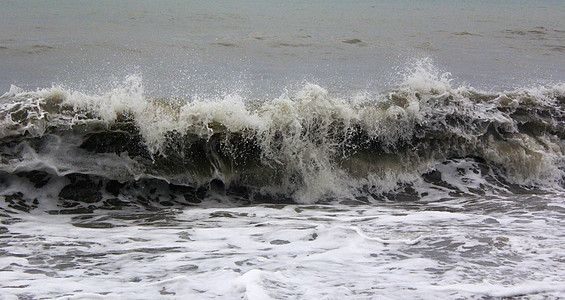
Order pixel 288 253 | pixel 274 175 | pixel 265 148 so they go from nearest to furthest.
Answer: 1. pixel 288 253
2. pixel 274 175
3. pixel 265 148

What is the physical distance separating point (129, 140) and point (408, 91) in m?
3.91

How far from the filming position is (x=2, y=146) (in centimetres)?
604

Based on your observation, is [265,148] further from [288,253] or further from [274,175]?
[288,253]

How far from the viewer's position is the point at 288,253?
4.17 m

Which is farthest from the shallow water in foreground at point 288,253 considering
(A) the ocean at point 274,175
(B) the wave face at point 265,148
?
(B) the wave face at point 265,148

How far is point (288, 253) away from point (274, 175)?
94.5 inches

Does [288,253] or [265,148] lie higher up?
[265,148]

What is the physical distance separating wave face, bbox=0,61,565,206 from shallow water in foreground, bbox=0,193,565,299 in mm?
569

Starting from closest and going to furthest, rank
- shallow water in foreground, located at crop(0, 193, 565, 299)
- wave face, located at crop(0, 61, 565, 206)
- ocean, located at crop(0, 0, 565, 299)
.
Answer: shallow water in foreground, located at crop(0, 193, 565, 299) < ocean, located at crop(0, 0, 565, 299) < wave face, located at crop(0, 61, 565, 206)

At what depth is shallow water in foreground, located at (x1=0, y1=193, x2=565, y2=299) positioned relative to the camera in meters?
3.44

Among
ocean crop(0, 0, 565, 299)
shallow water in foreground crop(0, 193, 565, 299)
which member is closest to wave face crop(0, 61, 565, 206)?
ocean crop(0, 0, 565, 299)

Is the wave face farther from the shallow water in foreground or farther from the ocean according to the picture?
the shallow water in foreground

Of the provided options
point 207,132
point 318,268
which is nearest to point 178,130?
point 207,132

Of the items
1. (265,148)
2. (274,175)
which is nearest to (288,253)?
(274,175)
